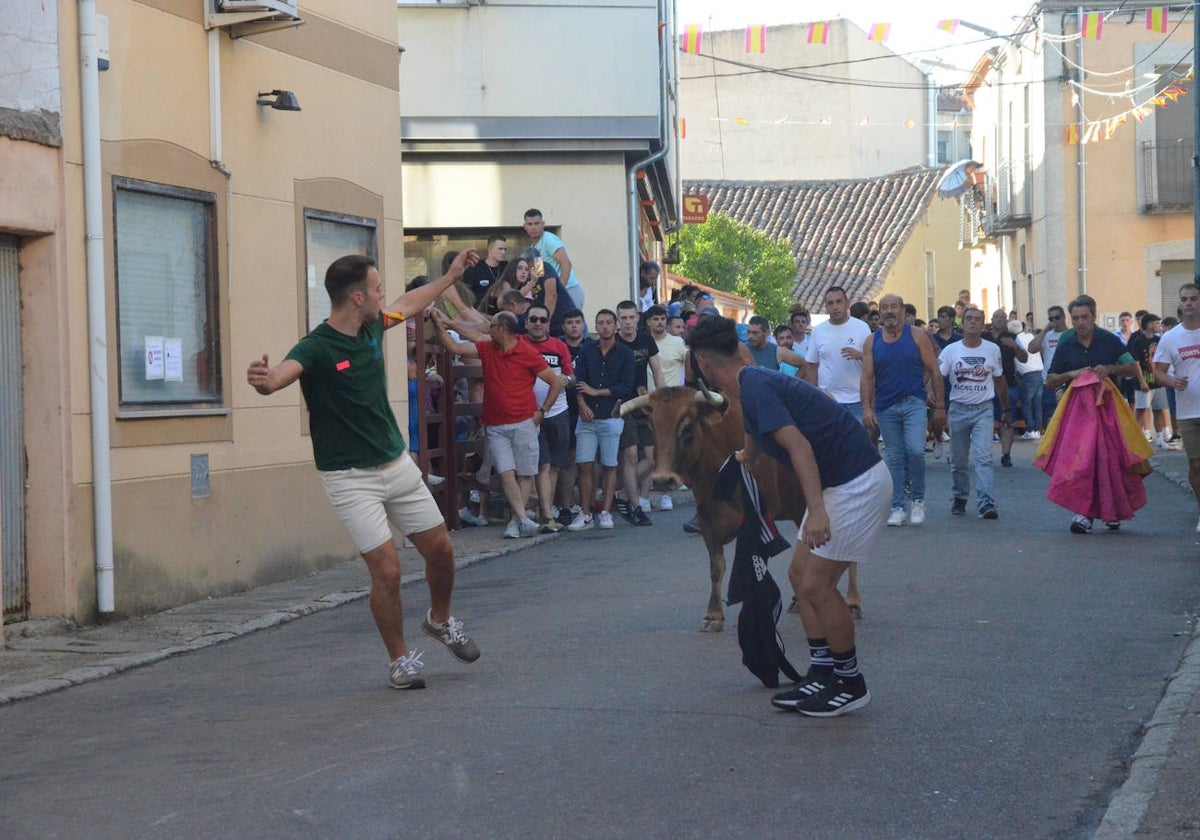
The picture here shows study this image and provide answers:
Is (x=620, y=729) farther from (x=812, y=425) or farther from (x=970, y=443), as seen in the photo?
(x=970, y=443)

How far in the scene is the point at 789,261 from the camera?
5034 centimetres

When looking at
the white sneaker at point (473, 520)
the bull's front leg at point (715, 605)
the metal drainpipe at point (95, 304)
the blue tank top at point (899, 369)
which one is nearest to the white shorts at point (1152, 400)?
the blue tank top at point (899, 369)

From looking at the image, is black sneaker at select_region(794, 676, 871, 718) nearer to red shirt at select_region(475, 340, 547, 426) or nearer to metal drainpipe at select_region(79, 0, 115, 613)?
metal drainpipe at select_region(79, 0, 115, 613)

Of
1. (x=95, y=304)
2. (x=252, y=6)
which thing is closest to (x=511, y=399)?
(x=252, y=6)

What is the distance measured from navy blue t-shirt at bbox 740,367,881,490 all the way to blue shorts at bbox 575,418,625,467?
30.2ft

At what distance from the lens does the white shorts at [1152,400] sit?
84.0ft

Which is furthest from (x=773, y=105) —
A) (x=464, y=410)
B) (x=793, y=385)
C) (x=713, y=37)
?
(x=793, y=385)

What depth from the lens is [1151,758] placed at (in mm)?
6145

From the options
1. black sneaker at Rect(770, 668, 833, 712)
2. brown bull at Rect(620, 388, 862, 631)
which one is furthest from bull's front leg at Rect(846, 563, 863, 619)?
black sneaker at Rect(770, 668, 833, 712)

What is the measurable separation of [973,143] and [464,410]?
39265 millimetres

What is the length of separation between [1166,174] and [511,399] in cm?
2508

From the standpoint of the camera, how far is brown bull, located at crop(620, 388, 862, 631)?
30.0 feet

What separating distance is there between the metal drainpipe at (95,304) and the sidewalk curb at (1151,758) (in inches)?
247

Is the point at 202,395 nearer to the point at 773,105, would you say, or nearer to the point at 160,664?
the point at 160,664
